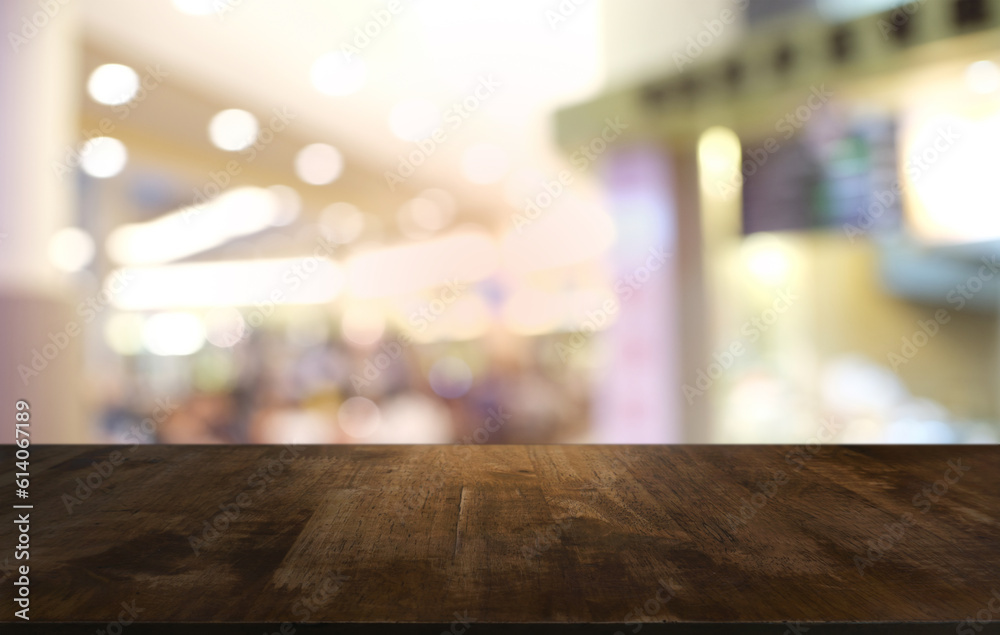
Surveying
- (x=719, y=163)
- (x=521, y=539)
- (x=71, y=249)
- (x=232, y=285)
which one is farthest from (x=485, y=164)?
(x=521, y=539)

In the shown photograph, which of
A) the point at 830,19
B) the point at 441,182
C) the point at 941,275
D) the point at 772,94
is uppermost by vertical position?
the point at 830,19

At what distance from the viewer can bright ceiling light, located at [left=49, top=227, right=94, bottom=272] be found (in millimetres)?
2473

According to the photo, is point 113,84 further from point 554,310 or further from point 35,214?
point 554,310

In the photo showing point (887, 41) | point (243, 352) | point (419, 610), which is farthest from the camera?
point (243, 352)

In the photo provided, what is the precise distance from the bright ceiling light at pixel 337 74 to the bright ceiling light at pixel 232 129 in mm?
291

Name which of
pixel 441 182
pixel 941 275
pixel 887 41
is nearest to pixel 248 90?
pixel 441 182

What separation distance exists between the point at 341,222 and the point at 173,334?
796mm

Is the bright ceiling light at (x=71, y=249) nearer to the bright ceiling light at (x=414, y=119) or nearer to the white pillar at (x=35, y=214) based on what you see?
the white pillar at (x=35, y=214)

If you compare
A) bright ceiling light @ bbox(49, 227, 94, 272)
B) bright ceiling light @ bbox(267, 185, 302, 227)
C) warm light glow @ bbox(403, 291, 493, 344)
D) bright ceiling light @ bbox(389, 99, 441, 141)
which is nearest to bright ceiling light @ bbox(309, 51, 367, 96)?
bright ceiling light @ bbox(389, 99, 441, 141)

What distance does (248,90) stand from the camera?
299 cm

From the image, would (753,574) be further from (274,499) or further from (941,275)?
(941,275)

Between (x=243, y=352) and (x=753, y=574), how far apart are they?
276 cm

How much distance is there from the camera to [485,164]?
315 centimetres

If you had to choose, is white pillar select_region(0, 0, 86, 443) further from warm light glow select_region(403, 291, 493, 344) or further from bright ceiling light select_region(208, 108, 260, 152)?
warm light glow select_region(403, 291, 493, 344)
